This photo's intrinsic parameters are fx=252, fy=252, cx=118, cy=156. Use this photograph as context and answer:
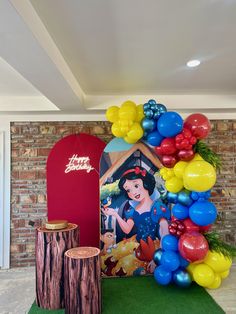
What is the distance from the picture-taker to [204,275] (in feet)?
9.32

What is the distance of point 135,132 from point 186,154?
655mm

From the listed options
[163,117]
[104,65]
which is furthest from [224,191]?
[104,65]

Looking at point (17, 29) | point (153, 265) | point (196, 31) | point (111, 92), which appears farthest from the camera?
point (111, 92)

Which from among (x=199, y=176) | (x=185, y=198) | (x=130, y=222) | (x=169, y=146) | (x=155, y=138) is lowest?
(x=130, y=222)

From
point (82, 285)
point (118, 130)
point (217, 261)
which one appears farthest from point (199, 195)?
point (82, 285)

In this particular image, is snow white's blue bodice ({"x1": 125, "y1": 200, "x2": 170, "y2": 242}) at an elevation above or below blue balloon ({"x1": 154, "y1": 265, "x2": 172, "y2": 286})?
above

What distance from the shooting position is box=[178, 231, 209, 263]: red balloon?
277 cm

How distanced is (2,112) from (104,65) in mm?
2062

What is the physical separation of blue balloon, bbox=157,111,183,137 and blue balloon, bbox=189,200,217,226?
85cm

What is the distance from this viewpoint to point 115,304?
2789mm

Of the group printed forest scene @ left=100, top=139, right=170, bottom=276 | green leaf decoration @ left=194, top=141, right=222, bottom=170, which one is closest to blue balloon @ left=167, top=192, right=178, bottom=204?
printed forest scene @ left=100, top=139, right=170, bottom=276

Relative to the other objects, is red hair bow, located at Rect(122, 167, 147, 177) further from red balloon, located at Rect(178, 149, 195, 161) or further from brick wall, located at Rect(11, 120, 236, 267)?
brick wall, located at Rect(11, 120, 236, 267)

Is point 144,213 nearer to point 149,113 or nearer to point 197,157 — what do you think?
point 197,157

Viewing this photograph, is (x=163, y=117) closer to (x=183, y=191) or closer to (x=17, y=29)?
(x=183, y=191)
